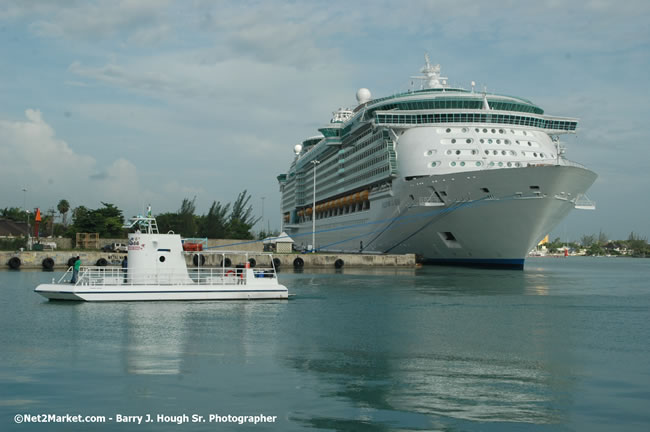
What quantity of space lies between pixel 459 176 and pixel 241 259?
72.3 feet

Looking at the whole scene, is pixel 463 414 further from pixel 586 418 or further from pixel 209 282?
pixel 209 282

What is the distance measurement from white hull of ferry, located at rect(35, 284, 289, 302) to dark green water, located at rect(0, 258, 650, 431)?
402 mm

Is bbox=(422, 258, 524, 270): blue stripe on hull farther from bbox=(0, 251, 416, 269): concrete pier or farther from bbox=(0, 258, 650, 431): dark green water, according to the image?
bbox=(0, 258, 650, 431): dark green water

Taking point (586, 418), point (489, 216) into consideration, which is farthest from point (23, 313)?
point (489, 216)

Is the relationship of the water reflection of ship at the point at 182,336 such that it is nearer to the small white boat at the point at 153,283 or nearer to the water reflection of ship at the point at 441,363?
the small white boat at the point at 153,283

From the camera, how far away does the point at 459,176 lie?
43.2 metres

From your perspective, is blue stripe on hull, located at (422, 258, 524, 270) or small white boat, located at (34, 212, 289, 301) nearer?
small white boat, located at (34, 212, 289, 301)

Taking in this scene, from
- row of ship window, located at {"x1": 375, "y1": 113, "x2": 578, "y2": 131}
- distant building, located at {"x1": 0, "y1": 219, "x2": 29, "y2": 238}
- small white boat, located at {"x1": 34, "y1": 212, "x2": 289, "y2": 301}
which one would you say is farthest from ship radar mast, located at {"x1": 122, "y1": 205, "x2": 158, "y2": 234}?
distant building, located at {"x1": 0, "y1": 219, "x2": 29, "y2": 238}

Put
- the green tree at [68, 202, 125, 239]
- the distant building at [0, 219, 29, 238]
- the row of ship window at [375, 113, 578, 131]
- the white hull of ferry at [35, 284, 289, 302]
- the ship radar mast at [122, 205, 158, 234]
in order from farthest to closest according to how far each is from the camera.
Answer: the distant building at [0, 219, 29, 238] < the green tree at [68, 202, 125, 239] < the row of ship window at [375, 113, 578, 131] < the ship radar mast at [122, 205, 158, 234] < the white hull of ferry at [35, 284, 289, 302]

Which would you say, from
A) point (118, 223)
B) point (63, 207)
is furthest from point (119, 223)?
point (63, 207)

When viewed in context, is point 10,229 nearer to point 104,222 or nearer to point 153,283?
point 104,222

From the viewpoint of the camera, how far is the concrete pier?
2008 inches

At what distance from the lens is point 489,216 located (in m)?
43.4

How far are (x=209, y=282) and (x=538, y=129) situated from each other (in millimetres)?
34616
